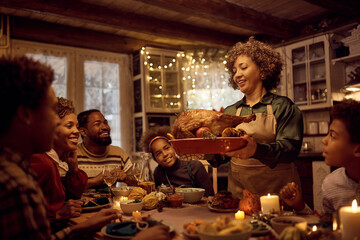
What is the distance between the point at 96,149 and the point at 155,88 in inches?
111

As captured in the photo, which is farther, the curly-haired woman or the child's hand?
the curly-haired woman

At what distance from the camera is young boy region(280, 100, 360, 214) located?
1408 millimetres

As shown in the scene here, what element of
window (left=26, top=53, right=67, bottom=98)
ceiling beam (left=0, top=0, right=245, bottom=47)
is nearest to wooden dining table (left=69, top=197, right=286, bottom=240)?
ceiling beam (left=0, top=0, right=245, bottom=47)

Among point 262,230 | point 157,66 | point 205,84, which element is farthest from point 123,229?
point 205,84

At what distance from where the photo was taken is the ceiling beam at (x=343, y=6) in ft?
13.5

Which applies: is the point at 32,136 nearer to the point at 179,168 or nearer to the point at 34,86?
the point at 34,86

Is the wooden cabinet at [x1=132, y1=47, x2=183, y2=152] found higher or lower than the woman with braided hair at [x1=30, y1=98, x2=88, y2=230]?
higher

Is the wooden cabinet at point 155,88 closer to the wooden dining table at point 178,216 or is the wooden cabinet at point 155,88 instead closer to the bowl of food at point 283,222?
the wooden dining table at point 178,216

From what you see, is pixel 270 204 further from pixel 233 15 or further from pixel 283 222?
pixel 233 15

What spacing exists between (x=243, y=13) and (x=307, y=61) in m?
1.45

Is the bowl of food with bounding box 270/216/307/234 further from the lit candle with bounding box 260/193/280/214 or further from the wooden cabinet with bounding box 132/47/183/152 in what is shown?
the wooden cabinet with bounding box 132/47/183/152

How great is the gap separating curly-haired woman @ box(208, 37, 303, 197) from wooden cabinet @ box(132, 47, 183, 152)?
11.9ft

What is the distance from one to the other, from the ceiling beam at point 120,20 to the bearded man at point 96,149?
171 centimetres

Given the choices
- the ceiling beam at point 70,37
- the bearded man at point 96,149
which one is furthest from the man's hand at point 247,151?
the ceiling beam at point 70,37
